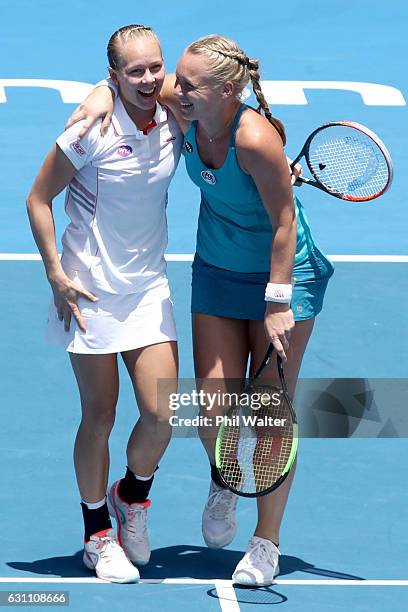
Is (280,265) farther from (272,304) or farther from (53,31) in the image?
(53,31)

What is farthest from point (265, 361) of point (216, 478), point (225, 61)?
point (225, 61)

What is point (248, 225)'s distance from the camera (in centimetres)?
602

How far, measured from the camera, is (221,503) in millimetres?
6504

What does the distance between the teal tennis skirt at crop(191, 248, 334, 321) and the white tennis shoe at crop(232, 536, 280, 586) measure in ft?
3.25

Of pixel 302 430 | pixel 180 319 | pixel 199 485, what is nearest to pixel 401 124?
pixel 180 319

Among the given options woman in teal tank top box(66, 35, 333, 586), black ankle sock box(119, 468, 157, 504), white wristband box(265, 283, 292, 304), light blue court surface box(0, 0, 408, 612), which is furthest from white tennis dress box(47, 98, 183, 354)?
light blue court surface box(0, 0, 408, 612)

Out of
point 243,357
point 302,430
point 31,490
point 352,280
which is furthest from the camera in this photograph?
point 352,280

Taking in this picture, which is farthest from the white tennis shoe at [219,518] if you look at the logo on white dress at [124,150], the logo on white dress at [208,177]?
the logo on white dress at [124,150]

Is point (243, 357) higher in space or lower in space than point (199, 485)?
higher

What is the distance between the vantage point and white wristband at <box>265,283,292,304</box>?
588 centimetres

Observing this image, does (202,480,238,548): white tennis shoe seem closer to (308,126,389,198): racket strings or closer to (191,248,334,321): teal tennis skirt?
(191,248,334,321): teal tennis skirt

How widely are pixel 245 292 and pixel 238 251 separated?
0.18 meters

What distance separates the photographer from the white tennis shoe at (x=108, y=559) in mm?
Answer: 6250

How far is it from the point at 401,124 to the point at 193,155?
640 cm
